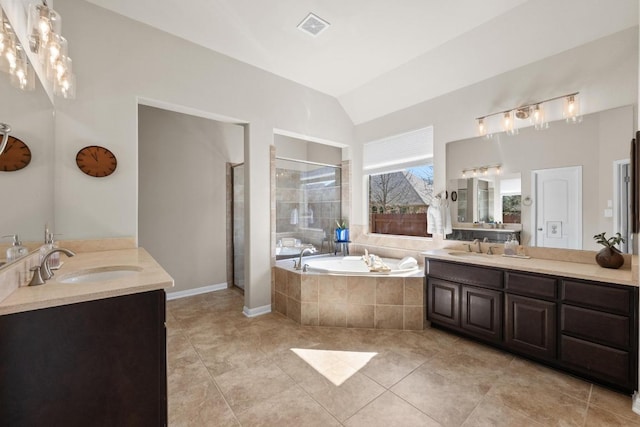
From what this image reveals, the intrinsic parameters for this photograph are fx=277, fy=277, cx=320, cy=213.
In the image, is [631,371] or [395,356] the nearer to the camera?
[631,371]

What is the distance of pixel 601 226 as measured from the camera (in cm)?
235

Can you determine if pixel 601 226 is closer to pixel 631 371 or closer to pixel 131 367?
pixel 631 371

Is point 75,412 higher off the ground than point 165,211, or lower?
lower

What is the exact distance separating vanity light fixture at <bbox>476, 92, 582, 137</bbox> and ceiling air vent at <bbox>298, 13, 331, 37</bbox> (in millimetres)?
1942

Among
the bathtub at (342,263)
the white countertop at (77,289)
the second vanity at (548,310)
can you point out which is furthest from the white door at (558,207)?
the white countertop at (77,289)

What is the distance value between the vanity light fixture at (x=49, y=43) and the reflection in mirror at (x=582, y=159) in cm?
362

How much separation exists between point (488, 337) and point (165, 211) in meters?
4.15

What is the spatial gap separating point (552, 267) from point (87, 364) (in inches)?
122

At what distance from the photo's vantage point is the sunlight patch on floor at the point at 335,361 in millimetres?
2141

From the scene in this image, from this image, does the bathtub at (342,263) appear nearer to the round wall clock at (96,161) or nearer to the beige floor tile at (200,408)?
the beige floor tile at (200,408)

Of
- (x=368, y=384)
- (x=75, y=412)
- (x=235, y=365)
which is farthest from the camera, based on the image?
(x=235, y=365)

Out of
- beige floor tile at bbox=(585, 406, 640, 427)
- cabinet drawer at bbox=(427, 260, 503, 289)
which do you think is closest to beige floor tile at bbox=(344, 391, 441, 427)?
beige floor tile at bbox=(585, 406, 640, 427)

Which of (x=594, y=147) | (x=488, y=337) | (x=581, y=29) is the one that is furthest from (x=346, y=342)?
(x=581, y=29)

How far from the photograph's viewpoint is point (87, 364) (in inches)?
46.9
